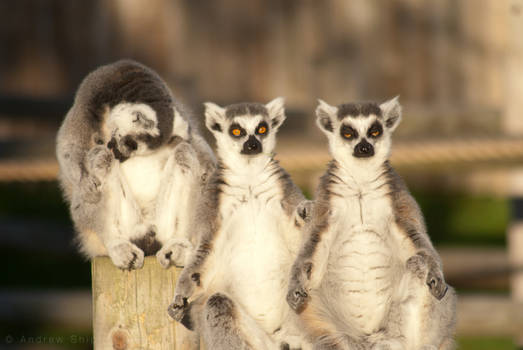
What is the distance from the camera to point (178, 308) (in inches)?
106

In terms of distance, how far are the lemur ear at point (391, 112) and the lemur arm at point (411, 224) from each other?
0.17m

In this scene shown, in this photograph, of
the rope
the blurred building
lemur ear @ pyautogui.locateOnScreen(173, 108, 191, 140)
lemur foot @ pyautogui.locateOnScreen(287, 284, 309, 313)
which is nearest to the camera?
lemur foot @ pyautogui.locateOnScreen(287, 284, 309, 313)

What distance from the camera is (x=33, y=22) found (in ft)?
30.3

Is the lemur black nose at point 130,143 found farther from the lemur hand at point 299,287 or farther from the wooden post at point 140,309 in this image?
the lemur hand at point 299,287

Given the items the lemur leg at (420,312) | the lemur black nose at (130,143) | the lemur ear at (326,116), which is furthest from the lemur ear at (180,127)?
the lemur leg at (420,312)


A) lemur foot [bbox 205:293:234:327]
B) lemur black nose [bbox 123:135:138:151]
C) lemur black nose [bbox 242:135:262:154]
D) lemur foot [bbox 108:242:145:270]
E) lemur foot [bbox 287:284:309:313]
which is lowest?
lemur foot [bbox 205:293:234:327]

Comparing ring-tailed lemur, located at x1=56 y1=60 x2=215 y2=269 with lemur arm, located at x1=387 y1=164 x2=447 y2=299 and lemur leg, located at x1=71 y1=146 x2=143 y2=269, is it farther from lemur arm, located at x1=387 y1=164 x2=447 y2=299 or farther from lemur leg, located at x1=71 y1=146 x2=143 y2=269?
lemur arm, located at x1=387 y1=164 x2=447 y2=299

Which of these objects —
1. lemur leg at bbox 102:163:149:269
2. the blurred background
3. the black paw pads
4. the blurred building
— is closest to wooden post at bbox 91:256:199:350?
lemur leg at bbox 102:163:149:269

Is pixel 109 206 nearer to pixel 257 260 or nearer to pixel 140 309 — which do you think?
pixel 140 309

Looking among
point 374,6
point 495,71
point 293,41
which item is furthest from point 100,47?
point 495,71

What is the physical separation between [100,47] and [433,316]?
23.4 feet

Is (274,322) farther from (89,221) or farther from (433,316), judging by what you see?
(89,221)

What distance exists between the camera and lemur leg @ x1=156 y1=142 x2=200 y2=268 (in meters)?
3.14

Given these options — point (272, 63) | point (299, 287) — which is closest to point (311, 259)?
point (299, 287)
